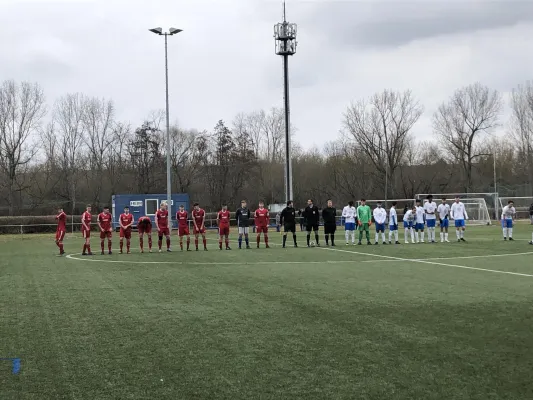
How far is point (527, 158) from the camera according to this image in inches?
2628

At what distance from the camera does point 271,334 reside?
7652 mm

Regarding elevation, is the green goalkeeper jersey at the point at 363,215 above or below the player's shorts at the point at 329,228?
above

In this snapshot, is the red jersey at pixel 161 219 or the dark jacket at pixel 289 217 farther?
the dark jacket at pixel 289 217

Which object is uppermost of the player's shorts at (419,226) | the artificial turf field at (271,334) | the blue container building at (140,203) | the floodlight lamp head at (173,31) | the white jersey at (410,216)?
the floodlight lamp head at (173,31)

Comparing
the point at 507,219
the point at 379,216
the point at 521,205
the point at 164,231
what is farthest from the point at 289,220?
the point at 521,205

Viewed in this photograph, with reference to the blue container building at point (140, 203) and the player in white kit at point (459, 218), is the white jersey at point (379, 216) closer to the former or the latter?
the player in white kit at point (459, 218)

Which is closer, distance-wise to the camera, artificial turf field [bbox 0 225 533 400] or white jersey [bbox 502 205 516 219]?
artificial turf field [bbox 0 225 533 400]

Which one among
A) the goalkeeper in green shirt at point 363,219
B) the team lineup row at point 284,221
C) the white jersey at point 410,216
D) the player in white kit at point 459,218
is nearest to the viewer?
the team lineup row at point 284,221

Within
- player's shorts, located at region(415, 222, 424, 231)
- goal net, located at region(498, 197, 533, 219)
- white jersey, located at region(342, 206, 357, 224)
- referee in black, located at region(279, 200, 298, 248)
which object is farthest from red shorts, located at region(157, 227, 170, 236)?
goal net, located at region(498, 197, 533, 219)

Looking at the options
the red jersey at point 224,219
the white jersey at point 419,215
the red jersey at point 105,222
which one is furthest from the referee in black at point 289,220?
the red jersey at point 105,222

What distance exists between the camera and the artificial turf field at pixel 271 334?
5.48 metres

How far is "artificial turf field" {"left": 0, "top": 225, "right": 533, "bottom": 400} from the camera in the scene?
548 centimetres

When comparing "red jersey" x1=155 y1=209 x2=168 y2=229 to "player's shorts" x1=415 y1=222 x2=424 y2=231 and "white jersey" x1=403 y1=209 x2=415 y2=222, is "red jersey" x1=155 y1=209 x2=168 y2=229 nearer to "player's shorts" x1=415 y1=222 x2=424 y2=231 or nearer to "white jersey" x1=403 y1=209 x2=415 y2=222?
"white jersey" x1=403 y1=209 x2=415 y2=222

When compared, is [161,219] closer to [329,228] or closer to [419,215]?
[329,228]
